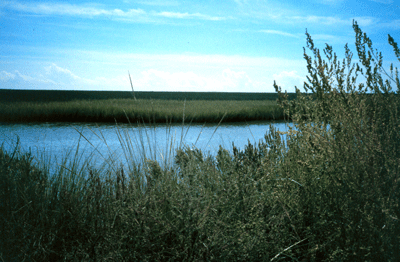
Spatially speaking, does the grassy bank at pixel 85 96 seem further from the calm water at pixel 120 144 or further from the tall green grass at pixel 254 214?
the tall green grass at pixel 254 214

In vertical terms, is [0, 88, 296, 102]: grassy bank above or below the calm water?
above

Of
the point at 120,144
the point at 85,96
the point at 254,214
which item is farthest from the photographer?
the point at 85,96

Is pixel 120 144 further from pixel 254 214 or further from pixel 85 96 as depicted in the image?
pixel 85 96

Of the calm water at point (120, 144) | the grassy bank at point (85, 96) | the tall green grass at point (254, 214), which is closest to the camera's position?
the tall green grass at point (254, 214)

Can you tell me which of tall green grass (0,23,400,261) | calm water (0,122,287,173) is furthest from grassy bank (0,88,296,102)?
tall green grass (0,23,400,261)

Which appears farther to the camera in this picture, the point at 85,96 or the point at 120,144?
the point at 85,96

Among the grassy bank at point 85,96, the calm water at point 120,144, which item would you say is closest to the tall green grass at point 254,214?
the calm water at point 120,144

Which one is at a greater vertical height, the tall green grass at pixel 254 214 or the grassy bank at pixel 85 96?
the grassy bank at pixel 85 96

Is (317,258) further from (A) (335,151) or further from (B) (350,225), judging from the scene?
(A) (335,151)

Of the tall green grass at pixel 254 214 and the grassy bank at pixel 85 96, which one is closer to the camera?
the tall green grass at pixel 254 214

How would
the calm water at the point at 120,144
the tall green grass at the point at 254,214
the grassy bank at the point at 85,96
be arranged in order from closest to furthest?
the tall green grass at the point at 254,214 < the calm water at the point at 120,144 < the grassy bank at the point at 85,96

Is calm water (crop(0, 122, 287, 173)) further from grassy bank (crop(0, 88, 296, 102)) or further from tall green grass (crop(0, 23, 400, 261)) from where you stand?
grassy bank (crop(0, 88, 296, 102))

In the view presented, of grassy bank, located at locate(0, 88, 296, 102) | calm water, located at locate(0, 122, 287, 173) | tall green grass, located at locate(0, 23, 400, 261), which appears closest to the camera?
tall green grass, located at locate(0, 23, 400, 261)

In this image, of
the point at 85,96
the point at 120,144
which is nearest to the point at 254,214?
the point at 120,144
